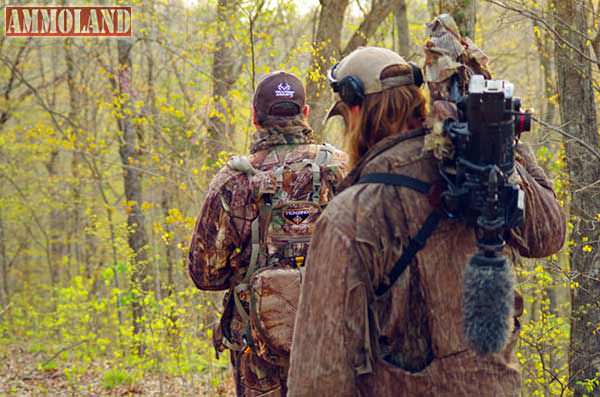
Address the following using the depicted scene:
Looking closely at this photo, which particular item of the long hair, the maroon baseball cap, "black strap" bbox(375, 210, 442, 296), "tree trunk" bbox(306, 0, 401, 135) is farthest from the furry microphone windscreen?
"tree trunk" bbox(306, 0, 401, 135)

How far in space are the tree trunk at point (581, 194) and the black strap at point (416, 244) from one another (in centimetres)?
354

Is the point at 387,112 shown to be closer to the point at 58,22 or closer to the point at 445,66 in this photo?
the point at 445,66

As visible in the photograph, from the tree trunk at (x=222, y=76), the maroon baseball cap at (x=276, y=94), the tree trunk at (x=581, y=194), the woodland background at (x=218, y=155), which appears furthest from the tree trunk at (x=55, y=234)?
the maroon baseball cap at (x=276, y=94)

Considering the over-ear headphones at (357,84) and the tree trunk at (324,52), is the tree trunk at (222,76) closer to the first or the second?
the tree trunk at (324,52)

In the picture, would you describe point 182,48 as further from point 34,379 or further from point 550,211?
point 550,211

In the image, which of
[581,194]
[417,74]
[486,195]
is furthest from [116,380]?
[486,195]

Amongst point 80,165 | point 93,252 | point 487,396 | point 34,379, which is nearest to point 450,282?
point 487,396

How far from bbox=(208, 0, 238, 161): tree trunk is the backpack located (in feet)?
15.8

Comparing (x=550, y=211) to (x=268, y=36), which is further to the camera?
(x=268, y=36)

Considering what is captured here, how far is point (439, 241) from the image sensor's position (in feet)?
6.68

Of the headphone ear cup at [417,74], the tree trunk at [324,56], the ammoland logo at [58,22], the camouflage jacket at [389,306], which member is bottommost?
the camouflage jacket at [389,306]

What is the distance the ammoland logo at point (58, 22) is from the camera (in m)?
13.0

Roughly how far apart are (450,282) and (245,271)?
1958mm

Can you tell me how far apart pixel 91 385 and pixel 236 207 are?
6349 millimetres
